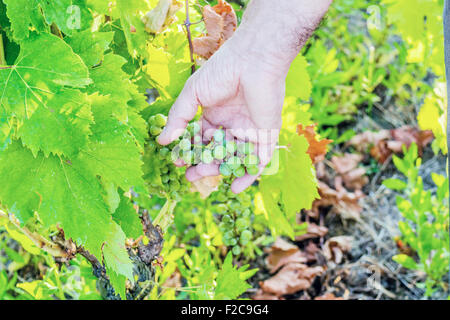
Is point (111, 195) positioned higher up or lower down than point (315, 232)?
higher up

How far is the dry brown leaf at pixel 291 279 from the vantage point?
74.5 inches

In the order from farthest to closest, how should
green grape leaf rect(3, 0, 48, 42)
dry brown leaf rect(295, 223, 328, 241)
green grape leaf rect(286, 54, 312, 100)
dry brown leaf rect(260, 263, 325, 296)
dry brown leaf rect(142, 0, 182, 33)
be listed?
dry brown leaf rect(295, 223, 328, 241)
dry brown leaf rect(260, 263, 325, 296)
green grape leaf rect(286, 54, 312, 100)
dry brown leaf rect(142, 0, 182, 33)
green grape leaf rect(3, 0, 48, 42)

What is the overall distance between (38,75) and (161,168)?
0.40m

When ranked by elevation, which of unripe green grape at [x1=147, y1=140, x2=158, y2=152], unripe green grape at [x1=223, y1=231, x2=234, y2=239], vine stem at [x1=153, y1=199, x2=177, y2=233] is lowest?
unripe green grape at [x1=223, y1=231, x2=234, y2=239]

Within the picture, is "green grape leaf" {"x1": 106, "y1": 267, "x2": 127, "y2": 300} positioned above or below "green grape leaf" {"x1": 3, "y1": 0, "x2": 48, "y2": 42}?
below

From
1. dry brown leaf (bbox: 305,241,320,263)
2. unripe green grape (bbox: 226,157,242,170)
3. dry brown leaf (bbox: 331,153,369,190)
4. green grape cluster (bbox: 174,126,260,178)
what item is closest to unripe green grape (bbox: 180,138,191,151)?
green grape cluster (bbox: 174,126,260,178)

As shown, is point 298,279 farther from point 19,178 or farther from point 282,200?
point 19,178

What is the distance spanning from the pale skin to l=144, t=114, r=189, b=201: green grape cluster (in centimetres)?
3

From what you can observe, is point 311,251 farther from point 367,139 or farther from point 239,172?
point 239,172

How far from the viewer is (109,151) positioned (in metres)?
0.84

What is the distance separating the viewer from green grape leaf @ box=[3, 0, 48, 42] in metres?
0.74

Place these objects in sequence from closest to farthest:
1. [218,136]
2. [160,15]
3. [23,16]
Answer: [23,16]
[160,15]
[218,136]

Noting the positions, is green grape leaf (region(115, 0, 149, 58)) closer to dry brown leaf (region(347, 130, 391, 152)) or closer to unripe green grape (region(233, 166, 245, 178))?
unripe green grape (region(233, 166, 245, 178))

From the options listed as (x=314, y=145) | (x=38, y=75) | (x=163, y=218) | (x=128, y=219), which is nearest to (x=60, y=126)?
(x=38, y=75)
